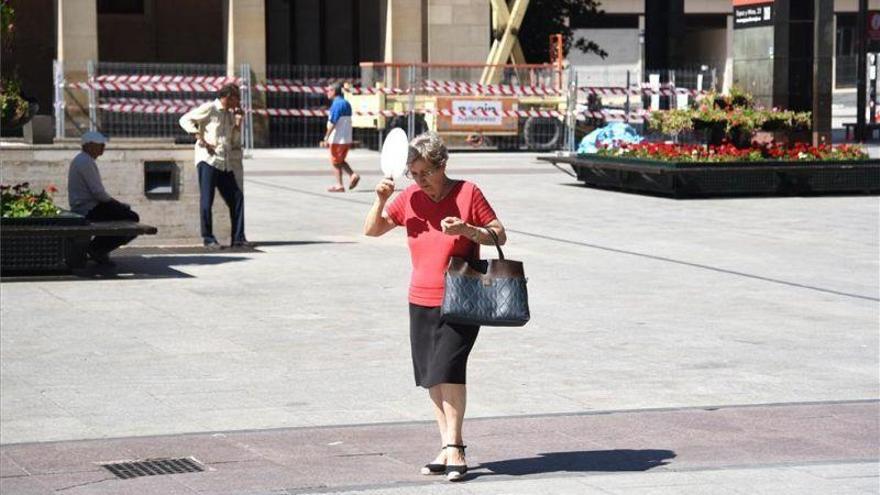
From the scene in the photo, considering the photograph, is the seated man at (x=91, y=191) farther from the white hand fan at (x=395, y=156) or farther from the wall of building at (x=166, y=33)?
the wall of building at (x=166, y=33)

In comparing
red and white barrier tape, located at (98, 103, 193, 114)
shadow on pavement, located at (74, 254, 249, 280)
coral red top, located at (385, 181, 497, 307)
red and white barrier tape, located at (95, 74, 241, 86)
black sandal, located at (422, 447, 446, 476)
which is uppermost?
red and white barrier tape, located at (95, 74, 241, 86)

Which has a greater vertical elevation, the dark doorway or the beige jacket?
the dark doorway

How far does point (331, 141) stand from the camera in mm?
26438

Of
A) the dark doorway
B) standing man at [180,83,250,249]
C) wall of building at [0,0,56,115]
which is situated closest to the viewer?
standing man at [180,83,250,249]

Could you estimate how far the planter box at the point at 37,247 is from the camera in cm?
1480

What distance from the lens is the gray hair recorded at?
7.84 m

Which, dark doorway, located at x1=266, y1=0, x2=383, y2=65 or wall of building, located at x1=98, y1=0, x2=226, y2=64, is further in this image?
dark doorway, located at x1=266, y1=0, x2=383, y2=65

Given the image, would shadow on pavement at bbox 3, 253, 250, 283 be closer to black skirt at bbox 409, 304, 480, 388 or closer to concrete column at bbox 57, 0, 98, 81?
black skirt at bbox 409, 304, 480, 388

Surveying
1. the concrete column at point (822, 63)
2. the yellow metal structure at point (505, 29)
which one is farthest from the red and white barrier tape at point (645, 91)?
the concrete column at point (822, 63)

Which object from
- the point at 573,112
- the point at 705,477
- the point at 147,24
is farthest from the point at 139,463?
the point at 147,24

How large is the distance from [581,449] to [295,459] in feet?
4.76

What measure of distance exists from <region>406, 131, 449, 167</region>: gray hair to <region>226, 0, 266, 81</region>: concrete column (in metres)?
31.6

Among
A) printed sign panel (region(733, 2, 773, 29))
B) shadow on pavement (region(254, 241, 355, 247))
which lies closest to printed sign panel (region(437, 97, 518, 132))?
printed sign panel (region(733, 2, 773, 29))

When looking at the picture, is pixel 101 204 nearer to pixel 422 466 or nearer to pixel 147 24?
pixel 422 466
